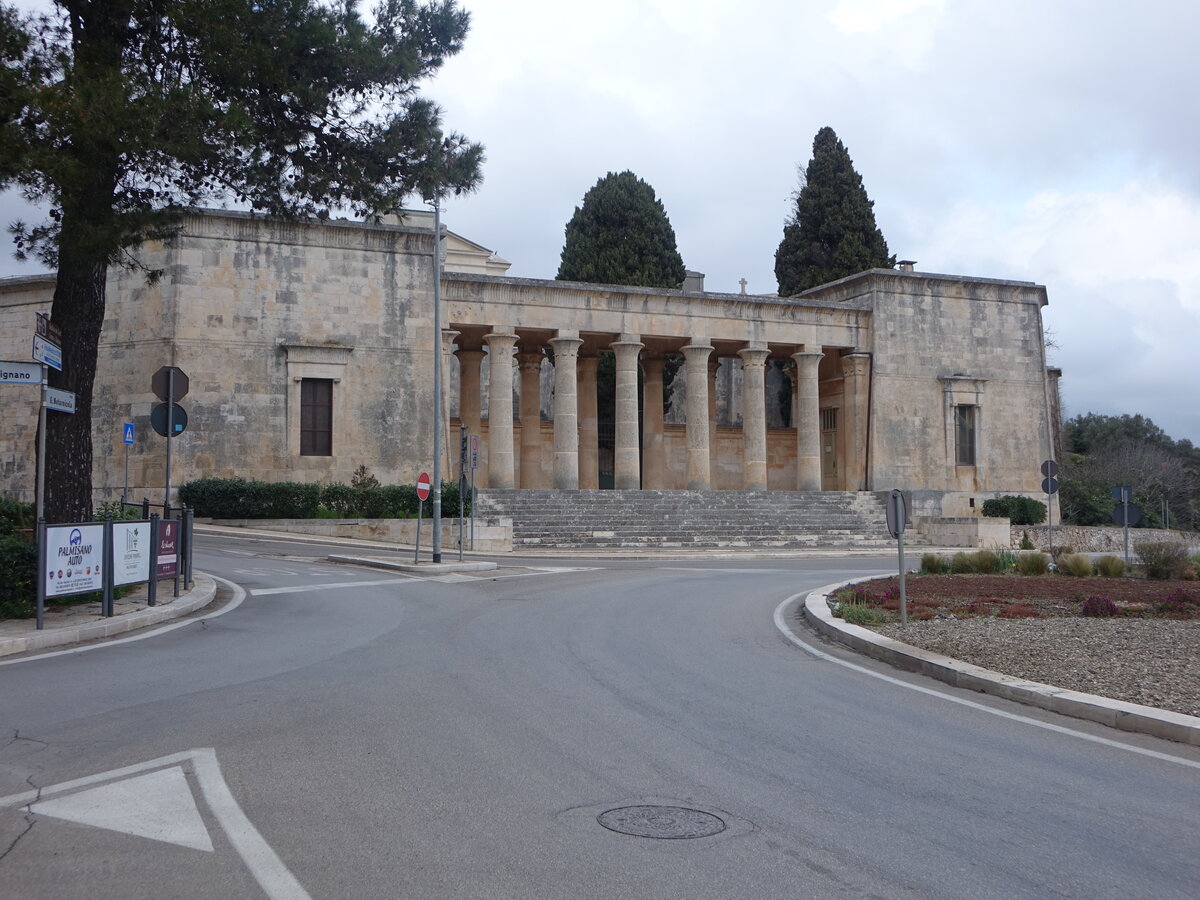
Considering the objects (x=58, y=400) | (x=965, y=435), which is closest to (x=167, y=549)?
(x=58, y=400)

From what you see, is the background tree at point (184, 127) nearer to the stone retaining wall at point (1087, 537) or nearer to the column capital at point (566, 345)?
the column capital at point (566, 345)

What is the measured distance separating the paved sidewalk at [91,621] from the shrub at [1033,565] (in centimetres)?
1670

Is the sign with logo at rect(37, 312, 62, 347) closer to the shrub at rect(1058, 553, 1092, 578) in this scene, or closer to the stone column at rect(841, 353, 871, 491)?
the shrub at rect(1058, 553, 1092, 578)

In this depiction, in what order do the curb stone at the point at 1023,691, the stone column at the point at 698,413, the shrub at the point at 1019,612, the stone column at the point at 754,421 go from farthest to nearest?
the stone column at the point at 754,421 → the stone column at the point at 698,413 → the shrub at the point at 1019,612 → the curb stone at the point at 1023,691

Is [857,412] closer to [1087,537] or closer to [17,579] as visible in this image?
[1087,537]

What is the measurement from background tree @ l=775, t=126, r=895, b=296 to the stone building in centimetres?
673

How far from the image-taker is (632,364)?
1588 inches

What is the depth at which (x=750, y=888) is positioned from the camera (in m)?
4.44

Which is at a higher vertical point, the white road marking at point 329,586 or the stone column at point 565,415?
the stone column at point 565,415

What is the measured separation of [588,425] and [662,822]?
39.7m

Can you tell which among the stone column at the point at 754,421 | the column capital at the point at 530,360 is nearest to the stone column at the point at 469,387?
the column capital at the point at 530,360

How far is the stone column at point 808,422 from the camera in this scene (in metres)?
42.5

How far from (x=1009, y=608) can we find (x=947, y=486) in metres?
30.5

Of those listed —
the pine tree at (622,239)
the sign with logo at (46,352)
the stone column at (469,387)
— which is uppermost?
the pine tree at (622,239)
